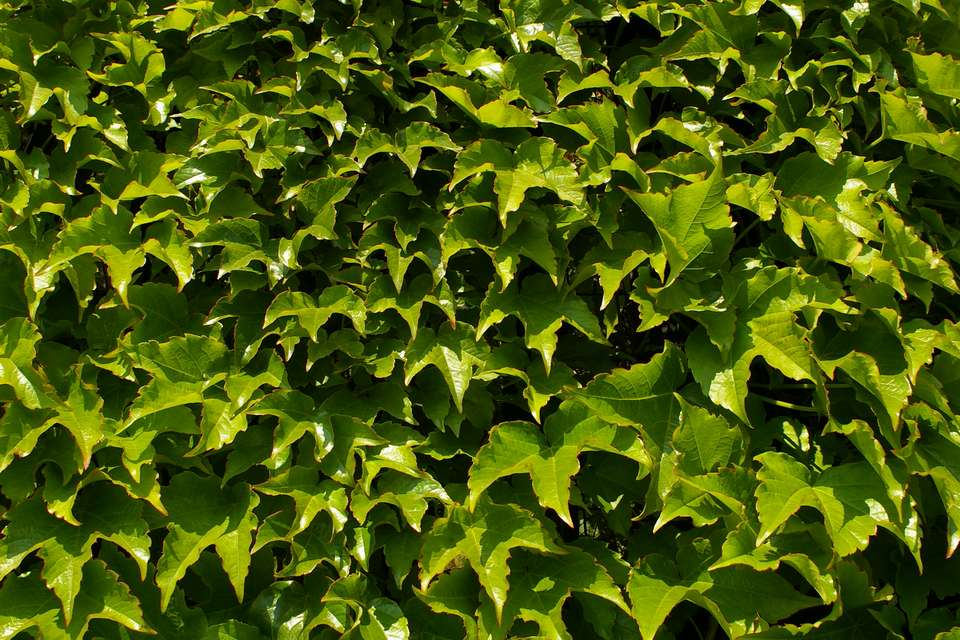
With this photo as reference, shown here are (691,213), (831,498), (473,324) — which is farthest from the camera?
(473,324)

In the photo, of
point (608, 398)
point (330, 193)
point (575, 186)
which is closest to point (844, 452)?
point (608, 398)

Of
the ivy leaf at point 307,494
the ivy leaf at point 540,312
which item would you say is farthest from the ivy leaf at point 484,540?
the ivy leaf at point 540,312

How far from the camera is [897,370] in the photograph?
1.76 meters

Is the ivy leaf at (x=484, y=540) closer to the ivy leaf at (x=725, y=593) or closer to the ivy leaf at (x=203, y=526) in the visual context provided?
the ivy leaf at (x=725, y=593)

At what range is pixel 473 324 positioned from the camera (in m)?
1.93

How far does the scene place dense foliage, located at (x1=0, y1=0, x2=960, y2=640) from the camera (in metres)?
1.75

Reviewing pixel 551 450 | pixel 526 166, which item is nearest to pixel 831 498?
pixel 551 450

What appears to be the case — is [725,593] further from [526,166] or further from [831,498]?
[526,166]

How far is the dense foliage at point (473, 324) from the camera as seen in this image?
1.75 m

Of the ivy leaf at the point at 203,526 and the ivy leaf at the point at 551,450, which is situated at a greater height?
the ivy leaf at the point at 551,450

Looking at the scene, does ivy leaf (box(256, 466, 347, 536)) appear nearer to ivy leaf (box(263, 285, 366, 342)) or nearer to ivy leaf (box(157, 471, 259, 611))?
ivy leaf (box(157, 471, 259, 611))

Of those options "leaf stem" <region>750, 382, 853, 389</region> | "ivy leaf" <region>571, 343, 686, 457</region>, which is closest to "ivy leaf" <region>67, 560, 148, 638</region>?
"ivy leaf" <region>571, 343, 686, 457</region>

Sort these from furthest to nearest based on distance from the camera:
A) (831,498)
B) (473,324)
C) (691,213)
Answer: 1. (473,324)
2. (691,213)
3. (831,498)

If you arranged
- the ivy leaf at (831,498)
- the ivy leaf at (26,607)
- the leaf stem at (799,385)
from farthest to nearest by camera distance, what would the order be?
the leaf stem at (799,385), the ivy leaf at (26,607), the ivy leaf at (831,498)
